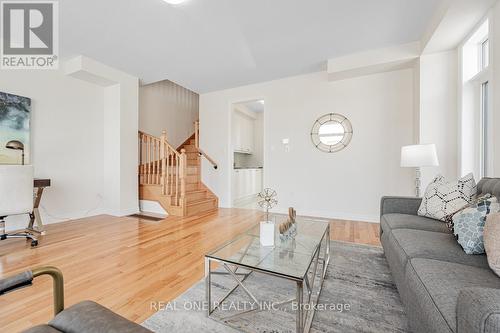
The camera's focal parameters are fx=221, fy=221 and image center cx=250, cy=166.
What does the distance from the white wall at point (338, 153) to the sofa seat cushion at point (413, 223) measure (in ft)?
5.70

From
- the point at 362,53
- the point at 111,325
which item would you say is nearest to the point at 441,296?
the point at 111,325

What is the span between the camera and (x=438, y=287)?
893 millimetres

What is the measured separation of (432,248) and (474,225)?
0.84 feet

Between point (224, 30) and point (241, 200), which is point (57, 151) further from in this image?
point (241, 200)

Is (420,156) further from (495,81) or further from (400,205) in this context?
(495,81)

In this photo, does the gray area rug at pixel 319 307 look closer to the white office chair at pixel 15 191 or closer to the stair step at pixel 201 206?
→ the white office chair at pixel 15 191

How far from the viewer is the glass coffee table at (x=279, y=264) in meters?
1.15

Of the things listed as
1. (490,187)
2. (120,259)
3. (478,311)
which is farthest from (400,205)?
(120,259)

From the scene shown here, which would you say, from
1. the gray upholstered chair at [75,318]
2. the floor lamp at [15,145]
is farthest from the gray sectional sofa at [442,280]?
the floor lamp at [15,145]

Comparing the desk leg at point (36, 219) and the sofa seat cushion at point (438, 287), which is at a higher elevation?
the sofa seat cushion at point (438, 287)

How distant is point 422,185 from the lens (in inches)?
122

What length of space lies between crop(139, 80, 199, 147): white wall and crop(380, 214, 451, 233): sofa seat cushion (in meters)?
4.92

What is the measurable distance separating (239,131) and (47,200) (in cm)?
427

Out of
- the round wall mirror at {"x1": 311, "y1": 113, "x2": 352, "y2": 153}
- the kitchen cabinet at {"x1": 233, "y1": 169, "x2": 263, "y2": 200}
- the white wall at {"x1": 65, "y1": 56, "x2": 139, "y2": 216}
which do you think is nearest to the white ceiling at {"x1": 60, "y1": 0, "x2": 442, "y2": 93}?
the white wall at {"x1": 65, "y1": 56, "x2": 139, "y2": 216}
